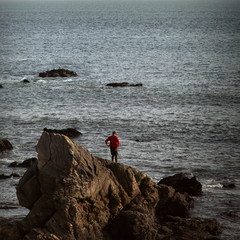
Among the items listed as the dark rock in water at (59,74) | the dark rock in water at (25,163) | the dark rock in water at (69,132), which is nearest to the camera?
the dark rock in water at (25,163)

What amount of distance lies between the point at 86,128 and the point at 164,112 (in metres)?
9.76

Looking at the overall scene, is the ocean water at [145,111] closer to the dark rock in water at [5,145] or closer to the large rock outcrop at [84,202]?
the dark rock in water at [5,145]

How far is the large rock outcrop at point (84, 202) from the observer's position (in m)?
26.3

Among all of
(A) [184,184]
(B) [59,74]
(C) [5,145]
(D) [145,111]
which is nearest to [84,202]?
(A) [184,184]

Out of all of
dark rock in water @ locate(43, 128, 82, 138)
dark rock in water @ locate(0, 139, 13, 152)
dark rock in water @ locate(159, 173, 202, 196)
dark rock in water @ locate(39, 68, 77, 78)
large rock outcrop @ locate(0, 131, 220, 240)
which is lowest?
dark rock in water @ locate(39, 68, 77, 78)

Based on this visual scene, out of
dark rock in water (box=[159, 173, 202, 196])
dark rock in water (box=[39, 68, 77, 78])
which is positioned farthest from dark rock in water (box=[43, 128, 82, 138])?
dark rock in water (box=[39, 68, 77, 78])

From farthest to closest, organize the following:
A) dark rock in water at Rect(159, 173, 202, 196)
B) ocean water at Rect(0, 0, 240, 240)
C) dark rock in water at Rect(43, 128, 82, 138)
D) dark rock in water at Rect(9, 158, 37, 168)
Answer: dark rock in water at Rect(43, 128, 82, 138)
dark rock in water at Rect(9, 158, 37, 168)
ocean water at Rect(0, 0, 240, 240)
dark rock in water at Rect(159, 173, 202, 196)

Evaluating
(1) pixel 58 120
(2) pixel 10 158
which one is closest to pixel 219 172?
(2) pixel 10 158

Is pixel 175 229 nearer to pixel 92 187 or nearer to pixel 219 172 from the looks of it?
pixel 92 187

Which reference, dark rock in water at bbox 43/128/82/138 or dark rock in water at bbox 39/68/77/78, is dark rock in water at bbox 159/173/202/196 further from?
dark rock in water at bbox 39/68/77/78

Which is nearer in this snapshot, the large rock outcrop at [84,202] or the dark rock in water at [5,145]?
the large rock outcrop at [84,202]

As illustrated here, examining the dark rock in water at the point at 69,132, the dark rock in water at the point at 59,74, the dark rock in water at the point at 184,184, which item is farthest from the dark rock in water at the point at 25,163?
the dark rock in water at the point at 59,74

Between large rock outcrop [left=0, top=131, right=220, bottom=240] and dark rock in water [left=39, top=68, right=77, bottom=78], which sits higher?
large rock outcrop [left=0, top=131, right=220, bottom=240]

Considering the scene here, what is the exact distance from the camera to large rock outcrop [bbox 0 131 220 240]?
86.4 ft
